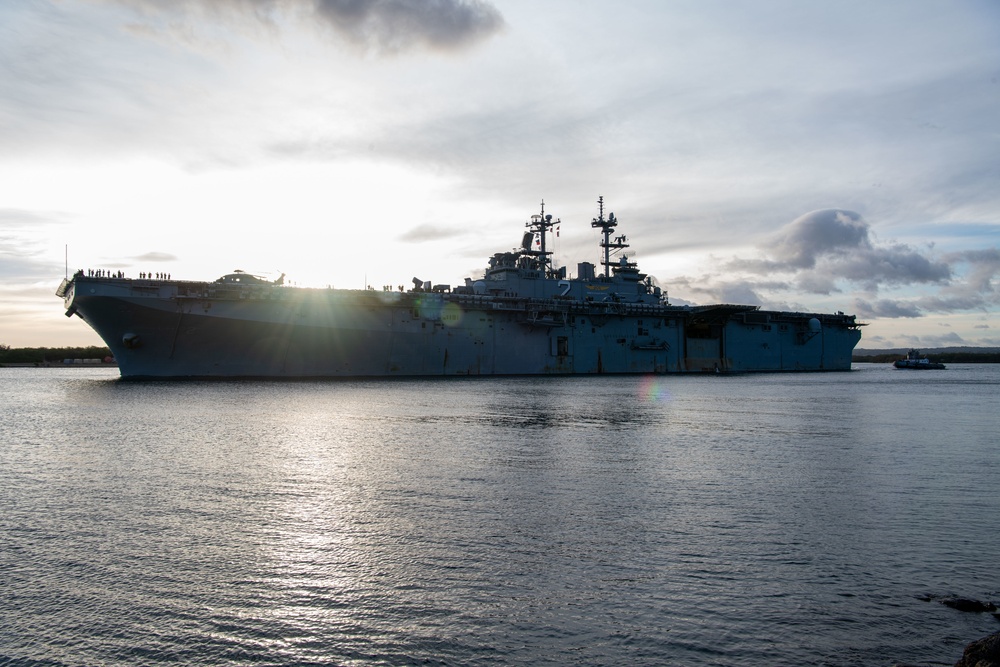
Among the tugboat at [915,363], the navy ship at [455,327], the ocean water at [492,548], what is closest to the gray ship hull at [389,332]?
the navy ship at [455,327]

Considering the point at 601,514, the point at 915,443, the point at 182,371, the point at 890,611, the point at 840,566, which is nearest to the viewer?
the point at 890,611

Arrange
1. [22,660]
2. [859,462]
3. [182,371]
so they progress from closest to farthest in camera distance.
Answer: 1. [22,660]
2. [859,462]
3. [182,371]

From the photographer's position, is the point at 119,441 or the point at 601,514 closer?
the point at 601,514

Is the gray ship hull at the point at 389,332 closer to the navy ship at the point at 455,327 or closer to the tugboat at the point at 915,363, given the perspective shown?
the navy ship at the point at 455,327

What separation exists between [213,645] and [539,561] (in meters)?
3.46

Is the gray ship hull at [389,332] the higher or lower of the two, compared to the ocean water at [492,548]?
higher

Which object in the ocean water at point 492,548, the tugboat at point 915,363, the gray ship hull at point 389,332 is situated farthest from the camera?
the tugboat at point 915,363

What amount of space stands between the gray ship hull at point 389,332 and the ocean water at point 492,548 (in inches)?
715

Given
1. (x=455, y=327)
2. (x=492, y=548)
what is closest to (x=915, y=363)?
(x=455, y=327)

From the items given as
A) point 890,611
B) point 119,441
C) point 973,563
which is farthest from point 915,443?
point 119,441

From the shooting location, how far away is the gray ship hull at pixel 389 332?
118 ft

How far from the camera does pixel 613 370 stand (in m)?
52.3

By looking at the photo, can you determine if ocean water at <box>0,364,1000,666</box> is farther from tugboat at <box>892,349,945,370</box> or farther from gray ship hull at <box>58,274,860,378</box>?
tugboat at <box>892,349,945,370</box>

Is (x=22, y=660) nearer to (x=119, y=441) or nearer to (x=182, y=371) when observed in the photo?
(x=119, y=441)
